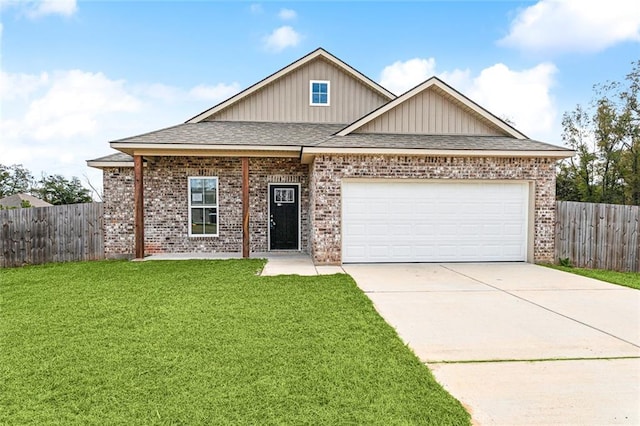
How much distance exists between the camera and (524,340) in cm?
436

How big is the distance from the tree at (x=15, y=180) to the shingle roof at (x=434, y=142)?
47.2 m

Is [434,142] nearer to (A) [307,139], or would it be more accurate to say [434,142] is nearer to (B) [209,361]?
(A) [307,139]

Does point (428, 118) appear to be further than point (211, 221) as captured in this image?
No

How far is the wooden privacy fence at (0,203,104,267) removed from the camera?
1016 cm

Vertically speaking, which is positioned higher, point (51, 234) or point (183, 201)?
point (183, 201)

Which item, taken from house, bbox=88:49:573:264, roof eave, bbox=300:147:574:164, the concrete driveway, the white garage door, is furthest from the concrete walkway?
roof eave, bbox=300:147:574:164

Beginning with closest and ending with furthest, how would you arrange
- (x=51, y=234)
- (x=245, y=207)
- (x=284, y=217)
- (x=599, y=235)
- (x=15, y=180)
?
(x=245, y=207) → (x=599, y=235) → (x=51, y=234) → (x=284, y=217) → (x=15, y=180)

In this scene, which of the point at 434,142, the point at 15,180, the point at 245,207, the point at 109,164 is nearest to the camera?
the point at 434,142

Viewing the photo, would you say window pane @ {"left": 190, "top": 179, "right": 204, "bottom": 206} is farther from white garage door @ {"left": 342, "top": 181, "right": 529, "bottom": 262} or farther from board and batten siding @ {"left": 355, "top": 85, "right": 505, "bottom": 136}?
board and batten siding @ {"left": 355, "top": 85, "right": 505, "bottom": 136}

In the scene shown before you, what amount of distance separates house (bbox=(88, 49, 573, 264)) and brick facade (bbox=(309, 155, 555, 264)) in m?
0.03

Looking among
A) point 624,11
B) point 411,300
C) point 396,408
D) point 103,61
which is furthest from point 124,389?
point 103,61

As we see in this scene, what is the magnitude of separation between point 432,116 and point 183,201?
7997 mm

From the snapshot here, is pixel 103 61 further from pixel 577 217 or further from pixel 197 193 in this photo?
pixel 577 217

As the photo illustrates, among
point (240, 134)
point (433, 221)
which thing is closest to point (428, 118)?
point (433, 221)
